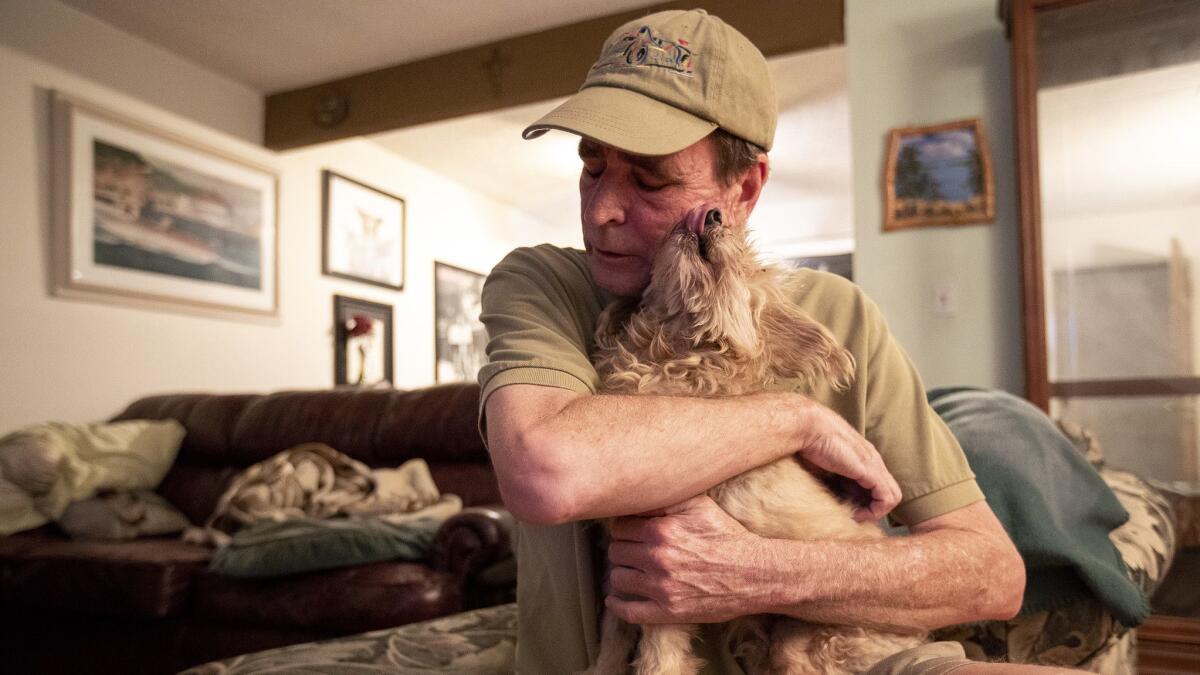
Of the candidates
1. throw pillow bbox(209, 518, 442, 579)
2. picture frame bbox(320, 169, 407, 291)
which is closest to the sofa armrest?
throw pillow bbox(209, 518, 442, 579)

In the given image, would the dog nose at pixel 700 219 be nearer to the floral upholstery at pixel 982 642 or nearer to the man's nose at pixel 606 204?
the man's nose at pixel 606 204

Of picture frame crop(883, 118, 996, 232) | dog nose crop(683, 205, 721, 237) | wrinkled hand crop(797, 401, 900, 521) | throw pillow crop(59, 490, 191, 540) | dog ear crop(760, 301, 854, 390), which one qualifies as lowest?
throw pillow crop(59, 490, 191, 540)

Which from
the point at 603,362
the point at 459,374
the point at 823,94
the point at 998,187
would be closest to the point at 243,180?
the point at 459,374

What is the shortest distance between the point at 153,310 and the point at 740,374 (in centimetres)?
490

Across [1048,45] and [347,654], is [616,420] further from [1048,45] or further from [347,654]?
[1048,45]

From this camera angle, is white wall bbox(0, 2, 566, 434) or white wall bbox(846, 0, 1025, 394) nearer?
white wall bbox(846, 0, 1025, 394)

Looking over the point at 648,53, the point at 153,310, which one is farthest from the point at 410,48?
the point at 648,53

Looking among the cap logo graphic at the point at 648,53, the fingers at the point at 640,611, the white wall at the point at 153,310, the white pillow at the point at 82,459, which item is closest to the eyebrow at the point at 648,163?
the cap logo graphic at the point at 648,53

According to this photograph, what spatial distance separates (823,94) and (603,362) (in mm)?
5453

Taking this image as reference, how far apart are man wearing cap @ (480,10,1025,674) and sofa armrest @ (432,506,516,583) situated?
152 centimetres

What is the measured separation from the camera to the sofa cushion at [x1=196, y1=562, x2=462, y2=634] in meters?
2.62

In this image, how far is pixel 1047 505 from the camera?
1320 millimetres

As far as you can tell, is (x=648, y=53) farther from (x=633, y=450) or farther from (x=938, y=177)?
(x=938, y=177)

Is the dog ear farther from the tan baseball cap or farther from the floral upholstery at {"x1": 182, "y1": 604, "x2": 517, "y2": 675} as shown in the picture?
the floral upholstery at {"x1": 182, "y1": 604, "x2": 517, "y2": 675}
